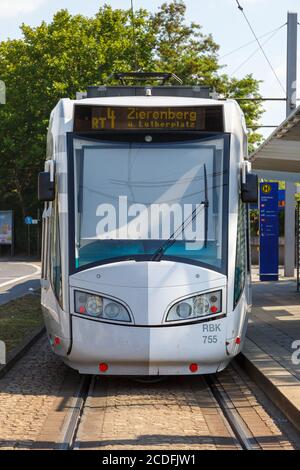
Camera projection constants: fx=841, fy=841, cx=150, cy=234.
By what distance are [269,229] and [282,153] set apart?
291 inches

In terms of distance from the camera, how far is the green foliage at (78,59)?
A: 48.8 metres

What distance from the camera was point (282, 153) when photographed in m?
17.1

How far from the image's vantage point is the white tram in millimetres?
8562

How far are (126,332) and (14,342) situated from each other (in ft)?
14.5

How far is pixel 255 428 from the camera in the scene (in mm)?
7328

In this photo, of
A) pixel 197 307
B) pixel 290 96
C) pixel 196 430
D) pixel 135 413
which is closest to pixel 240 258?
pixel 197 307

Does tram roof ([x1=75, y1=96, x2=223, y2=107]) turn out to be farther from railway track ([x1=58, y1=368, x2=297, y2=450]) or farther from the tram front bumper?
railway track ([x1=58, y1=368, x2=297, y2=450])

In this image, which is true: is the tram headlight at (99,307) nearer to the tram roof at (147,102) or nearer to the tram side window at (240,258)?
the tram side window at (240,258)

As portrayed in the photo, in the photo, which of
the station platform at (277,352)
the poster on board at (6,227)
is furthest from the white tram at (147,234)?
the poster on board at (6,227)

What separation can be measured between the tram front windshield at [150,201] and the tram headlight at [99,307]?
35 centimetres

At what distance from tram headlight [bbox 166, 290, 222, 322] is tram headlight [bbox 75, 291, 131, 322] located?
1.58 ft

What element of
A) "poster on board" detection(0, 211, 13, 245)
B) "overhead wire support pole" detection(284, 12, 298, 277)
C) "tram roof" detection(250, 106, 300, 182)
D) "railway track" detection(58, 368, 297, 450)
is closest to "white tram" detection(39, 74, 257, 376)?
"railway track" detection(58, 368, 297, 450)

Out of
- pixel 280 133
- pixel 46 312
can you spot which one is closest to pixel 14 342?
pixel 46 312
